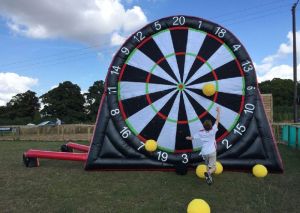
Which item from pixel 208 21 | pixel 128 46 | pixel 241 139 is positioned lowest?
pixel 241 139

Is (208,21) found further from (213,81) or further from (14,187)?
(14,187)

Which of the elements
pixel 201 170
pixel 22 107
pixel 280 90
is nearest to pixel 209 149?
pixel 201 170

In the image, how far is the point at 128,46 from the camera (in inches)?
314

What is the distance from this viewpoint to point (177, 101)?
A: 312 inches

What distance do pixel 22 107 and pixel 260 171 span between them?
242 feet

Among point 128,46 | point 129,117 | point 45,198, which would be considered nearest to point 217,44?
point 128,46

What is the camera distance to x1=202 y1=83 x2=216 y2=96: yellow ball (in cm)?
751

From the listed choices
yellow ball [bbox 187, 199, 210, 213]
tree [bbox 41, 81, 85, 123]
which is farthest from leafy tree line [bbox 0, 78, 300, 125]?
yellow ball [bbox 187, 199, 210, 213]

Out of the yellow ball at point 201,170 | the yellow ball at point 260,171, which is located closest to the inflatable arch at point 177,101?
the yellow ball at point 260,171

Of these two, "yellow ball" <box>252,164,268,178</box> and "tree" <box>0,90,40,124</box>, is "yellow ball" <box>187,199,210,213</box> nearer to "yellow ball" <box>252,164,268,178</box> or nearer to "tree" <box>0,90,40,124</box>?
"yellow ball" <box>252,164,268,178</box>

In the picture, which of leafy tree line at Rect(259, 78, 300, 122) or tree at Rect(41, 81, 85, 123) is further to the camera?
leafy tree line at Rect(259, 78, 300, 122)

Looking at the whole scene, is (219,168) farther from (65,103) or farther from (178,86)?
(65,103)

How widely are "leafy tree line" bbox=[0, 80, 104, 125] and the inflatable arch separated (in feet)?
179

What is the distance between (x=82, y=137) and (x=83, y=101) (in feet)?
160
